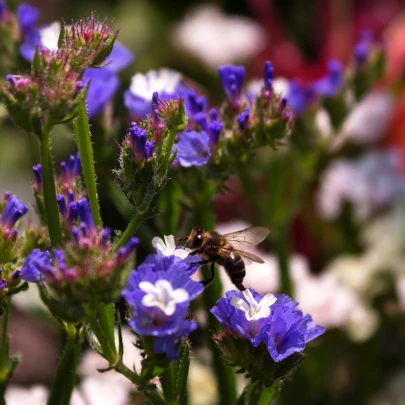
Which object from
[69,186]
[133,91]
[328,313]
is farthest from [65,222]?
[328,313]

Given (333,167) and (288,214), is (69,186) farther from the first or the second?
(333,167)

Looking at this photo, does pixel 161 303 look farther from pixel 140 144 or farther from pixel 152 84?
pixel 152 84

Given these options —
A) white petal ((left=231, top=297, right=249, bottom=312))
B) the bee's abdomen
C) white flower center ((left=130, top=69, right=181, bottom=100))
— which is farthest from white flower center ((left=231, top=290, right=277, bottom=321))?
white flower center ((left=130, top=69, right=181, bottom=100))

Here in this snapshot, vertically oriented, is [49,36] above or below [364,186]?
above

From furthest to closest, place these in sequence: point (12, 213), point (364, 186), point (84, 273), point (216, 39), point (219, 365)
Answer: point (216, 39), point (364, 186), point (219, 365), point (12, 213), point (84, 273)

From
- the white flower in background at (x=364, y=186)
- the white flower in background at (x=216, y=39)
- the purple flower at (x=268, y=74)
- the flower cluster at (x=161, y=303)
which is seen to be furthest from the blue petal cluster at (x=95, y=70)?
the white flower in background at (x=216, y=39)

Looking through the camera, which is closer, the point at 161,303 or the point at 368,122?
the point at 161,303

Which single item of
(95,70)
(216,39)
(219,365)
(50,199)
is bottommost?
(219,365)

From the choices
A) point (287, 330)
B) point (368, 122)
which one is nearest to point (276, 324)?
point (287, 330)
